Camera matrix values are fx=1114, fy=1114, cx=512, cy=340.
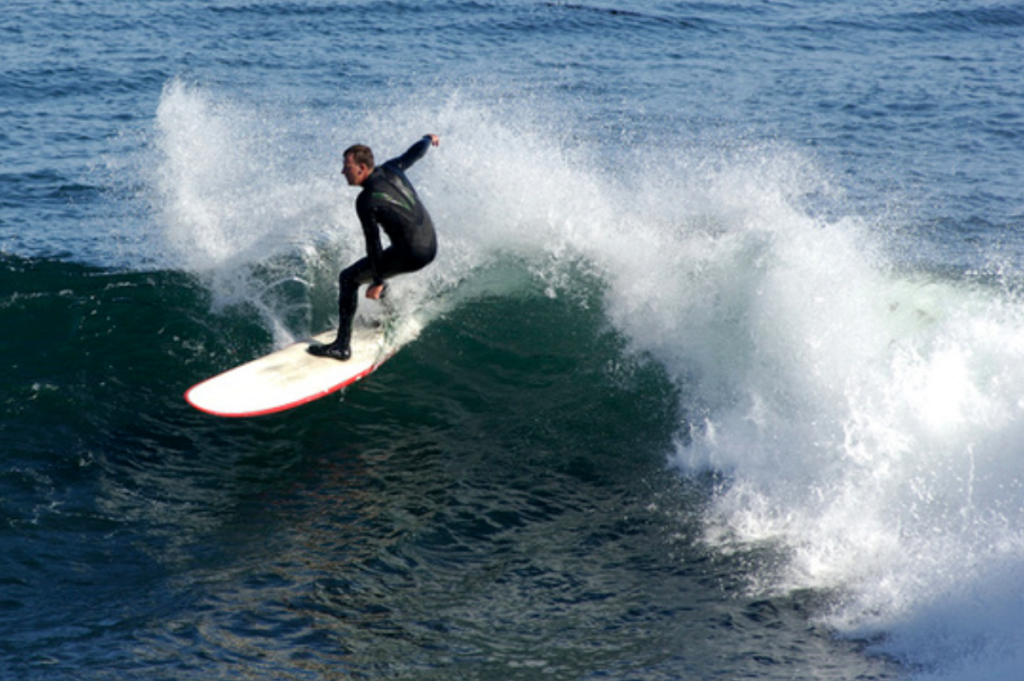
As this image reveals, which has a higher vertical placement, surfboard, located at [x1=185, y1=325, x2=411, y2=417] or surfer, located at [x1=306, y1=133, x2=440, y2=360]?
surfer, located at [x1=306, y1=133, x2=440, y2=360]

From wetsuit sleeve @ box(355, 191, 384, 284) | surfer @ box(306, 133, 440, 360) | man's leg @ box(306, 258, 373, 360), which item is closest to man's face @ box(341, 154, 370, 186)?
surfer @ box(306, 133, 440, 360)

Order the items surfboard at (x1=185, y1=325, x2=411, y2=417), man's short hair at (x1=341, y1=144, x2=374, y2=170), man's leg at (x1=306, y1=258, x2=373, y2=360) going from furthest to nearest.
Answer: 1. man's leg at (x1=306, y1=258, x2=373, y2=360)
2. surfboard at (x1=185, y1=325, x2=411, y2=417)
3. man's short hair at (x1=341, y1=144, x2=374, y2=170)

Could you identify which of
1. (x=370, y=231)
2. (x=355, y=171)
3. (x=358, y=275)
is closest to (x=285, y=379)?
(x=358, y=275)

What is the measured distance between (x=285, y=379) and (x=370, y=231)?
1758 millimetres

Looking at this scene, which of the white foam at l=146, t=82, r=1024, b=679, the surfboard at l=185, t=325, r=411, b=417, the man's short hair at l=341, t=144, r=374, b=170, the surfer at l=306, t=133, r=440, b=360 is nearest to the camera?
the white foam at l=146, t=82, r=1024, b=679

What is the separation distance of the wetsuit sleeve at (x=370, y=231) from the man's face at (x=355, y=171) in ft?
0.53

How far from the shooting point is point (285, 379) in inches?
432

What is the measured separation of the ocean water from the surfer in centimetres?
107

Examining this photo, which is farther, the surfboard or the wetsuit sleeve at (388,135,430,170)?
the wetsuit sleeve at (388,135,430,170)

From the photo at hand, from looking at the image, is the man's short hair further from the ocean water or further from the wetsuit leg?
the ocean water

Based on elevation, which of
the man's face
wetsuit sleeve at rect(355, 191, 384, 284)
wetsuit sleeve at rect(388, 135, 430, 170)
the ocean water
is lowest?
the ocean water

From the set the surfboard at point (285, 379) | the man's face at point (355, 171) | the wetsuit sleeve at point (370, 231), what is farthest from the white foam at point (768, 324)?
the man's face at point (355, 171)

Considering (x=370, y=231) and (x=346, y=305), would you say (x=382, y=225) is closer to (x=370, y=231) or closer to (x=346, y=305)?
(x=370, y=231)

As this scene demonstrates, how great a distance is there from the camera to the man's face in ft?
33.0
